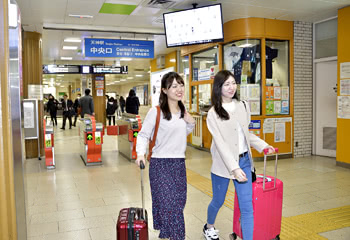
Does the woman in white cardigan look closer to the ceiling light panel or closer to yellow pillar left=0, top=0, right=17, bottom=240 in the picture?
yellow pillar left=0, top=0, right=17, bottom=240

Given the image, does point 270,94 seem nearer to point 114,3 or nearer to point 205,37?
point 205,37

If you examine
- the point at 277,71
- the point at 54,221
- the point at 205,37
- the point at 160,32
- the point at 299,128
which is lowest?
the point at 54,221

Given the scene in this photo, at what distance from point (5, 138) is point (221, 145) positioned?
5.15 feet

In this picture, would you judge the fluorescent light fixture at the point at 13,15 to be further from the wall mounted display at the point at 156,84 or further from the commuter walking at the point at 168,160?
the wall mounted display at the point at 156,84

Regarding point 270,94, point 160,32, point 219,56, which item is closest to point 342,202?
point 270,94

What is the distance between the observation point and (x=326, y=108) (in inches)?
274

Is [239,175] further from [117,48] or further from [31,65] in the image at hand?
[31,65]

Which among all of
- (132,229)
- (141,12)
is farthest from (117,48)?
(132,229)

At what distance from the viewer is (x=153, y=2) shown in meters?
5.71

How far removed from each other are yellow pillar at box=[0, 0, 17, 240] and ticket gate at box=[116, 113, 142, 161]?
556cm

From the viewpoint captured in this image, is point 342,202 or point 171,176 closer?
point 171,176

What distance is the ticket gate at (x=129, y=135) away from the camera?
22.4 ft

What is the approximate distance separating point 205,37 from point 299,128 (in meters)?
3.10

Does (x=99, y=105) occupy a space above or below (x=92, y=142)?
above
